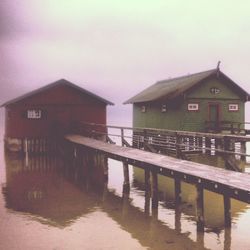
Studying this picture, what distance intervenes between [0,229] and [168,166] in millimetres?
4717

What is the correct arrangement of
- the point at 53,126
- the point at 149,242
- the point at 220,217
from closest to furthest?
the point at 149,242 < the point at 220,217 < the point at 53,126

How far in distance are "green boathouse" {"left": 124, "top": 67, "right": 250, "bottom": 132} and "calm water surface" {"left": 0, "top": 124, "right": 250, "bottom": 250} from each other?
11.4 meters

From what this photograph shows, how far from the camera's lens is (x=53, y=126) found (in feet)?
83.5

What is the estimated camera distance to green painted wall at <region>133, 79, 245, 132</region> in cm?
2698

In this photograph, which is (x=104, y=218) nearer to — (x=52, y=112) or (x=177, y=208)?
(x=177, y=208)

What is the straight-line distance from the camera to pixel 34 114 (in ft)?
84.2

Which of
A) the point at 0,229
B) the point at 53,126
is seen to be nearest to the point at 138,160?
the point at 0,229

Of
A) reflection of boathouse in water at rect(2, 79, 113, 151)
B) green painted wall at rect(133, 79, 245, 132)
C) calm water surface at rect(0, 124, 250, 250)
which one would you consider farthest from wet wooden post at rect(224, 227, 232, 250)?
green painted wall at rect(133, 79, 245, 132)

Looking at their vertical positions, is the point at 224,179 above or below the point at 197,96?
below

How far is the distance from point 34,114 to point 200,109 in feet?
38.1

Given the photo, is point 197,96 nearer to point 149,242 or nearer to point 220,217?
point 220,217

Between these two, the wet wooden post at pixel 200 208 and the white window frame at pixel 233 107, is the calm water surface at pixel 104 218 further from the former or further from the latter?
the white window frame at pixel 233 107

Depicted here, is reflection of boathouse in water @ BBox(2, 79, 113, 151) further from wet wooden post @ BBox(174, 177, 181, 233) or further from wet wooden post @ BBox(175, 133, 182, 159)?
wet wooden post @ BBox(174, 177, 181, 233)

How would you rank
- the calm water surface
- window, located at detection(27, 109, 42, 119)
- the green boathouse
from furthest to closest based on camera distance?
the green boathouse
window, located at detection(27, 109, 42, 119)
the calm water surface
